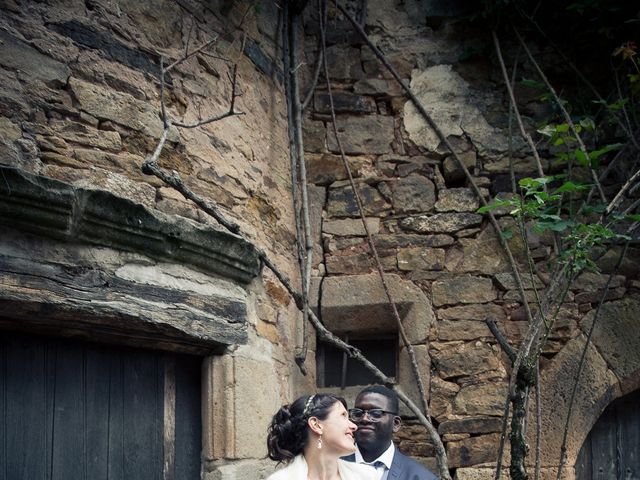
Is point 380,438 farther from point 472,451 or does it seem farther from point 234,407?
point 472,451

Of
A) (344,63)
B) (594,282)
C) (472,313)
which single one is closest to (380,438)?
(472,313)

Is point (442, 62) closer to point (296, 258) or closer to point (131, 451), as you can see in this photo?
point (296, 258)

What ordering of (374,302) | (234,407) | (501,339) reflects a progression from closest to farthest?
1. (234,407)
2. (501,339)
3. (374,302)

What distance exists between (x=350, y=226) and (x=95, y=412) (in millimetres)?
1798

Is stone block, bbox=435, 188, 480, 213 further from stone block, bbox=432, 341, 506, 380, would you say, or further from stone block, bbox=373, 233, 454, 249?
stone block, bbox=432, 341, 506, 380

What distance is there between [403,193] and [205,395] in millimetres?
1629

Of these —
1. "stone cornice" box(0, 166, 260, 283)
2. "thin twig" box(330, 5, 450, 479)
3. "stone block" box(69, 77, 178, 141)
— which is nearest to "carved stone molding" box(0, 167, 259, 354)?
"stone cornice" box(0, 166, 260, 283)

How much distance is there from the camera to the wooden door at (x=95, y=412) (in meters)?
3.31

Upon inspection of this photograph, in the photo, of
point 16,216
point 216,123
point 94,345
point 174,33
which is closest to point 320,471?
point 94,345

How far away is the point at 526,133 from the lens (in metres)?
4.94

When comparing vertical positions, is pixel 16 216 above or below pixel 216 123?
below

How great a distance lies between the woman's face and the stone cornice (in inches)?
34.6

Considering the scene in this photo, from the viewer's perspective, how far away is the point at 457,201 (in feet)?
16.0

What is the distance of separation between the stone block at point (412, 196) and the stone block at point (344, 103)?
0.43 m
